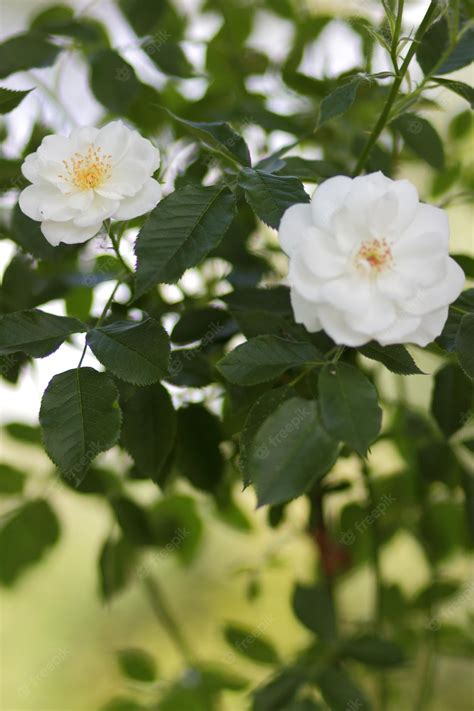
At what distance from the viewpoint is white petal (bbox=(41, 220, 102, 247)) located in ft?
1.36

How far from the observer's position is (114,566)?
0.74m

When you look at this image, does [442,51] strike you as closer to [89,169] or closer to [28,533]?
[89,169]

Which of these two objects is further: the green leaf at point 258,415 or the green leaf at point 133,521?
the green leaf at point 133,521

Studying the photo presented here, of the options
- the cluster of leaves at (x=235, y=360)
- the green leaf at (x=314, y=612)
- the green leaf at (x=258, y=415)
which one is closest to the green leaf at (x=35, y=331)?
the cluster of leaves at (x=235, y=360)

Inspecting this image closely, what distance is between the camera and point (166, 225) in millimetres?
396

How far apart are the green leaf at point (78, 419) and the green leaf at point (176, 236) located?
61mm

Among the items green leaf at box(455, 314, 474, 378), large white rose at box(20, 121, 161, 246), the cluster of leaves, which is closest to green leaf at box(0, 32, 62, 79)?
the cluster of leaves

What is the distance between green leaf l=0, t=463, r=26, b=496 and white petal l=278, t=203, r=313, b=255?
464 mm

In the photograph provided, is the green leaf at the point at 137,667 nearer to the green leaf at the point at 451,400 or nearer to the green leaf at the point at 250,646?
the green leaf at the point at 250,646

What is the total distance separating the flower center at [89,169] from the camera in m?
0.41

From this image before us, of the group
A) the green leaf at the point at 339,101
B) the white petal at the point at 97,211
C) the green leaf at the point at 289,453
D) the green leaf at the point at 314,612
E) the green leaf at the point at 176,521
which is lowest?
the green leaf at the point at 176,521

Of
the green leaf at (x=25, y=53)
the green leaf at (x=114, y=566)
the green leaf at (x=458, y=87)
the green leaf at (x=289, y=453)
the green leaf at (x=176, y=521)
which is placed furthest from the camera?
the green leaf at (x=176, y=521)

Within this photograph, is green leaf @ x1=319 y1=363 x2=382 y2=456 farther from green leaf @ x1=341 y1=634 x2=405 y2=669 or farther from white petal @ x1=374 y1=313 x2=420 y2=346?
green leaf @ x1=341 y1=634 x2=405 y2=669

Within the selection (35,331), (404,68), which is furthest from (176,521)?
(404,68)
